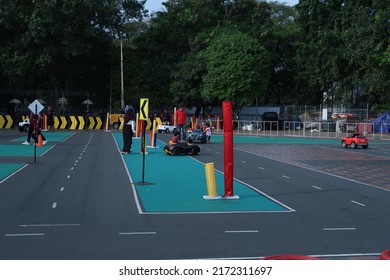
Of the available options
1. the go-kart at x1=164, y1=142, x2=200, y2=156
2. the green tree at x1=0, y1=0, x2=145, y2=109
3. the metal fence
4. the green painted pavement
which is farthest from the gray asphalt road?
the green tree at x1=0, y1=0, x2=145, y2=109

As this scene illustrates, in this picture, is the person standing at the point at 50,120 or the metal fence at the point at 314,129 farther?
the person standing at the point at 50,120

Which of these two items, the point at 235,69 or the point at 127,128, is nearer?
the point at 127,128

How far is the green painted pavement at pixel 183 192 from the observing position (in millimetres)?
14375

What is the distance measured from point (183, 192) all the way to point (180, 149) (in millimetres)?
12581

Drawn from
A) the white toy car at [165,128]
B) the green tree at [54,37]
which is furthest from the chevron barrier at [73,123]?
the green tree at [54,37]

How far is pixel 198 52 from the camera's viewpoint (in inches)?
2509

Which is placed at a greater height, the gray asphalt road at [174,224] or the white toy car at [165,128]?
the white toy car at [165,128]

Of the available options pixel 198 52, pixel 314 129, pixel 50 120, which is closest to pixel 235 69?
pixel 198 52

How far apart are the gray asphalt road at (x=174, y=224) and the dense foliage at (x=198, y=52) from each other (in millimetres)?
33681

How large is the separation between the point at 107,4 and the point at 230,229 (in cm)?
5450

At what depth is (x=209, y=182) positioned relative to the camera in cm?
1580

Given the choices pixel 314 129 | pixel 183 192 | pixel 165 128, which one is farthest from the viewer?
pixel 314 129

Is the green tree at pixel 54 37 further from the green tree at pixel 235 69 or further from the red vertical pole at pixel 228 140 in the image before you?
the red vertical pole at pixel 228 140

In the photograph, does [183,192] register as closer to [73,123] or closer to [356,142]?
[356,142]
